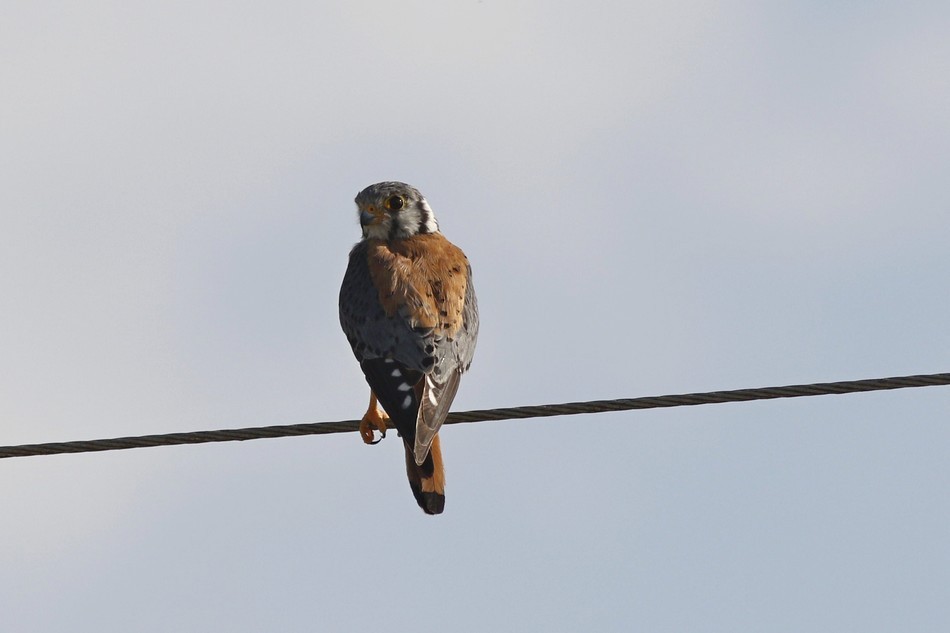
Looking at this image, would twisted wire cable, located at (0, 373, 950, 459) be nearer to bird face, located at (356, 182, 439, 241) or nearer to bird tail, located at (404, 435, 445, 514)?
bird tail, located at (404, 435, 445, 514)

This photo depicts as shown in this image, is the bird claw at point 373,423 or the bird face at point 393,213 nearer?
the bird claw at point 373,423

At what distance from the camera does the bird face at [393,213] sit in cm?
829

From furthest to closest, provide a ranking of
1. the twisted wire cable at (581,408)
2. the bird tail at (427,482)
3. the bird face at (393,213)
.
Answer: the bird face at (393,213) → the bird tail at (427,482) → the twisted wire cable at (581,408)

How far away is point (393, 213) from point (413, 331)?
1485 millimetres

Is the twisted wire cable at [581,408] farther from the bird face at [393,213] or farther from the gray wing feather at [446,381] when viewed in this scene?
the bird face at [393,213]

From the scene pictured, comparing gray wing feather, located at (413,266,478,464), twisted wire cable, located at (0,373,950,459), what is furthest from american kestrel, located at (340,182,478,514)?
twisted wire cable, located at (0,373,950,459)

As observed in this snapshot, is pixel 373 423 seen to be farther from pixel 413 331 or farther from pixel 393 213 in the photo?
pixel 393 213

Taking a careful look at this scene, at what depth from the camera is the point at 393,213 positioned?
27.5ft

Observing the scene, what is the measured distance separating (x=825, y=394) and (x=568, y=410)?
35.3 inches

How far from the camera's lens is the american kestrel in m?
6.60

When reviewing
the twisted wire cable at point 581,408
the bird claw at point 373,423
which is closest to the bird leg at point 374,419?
the bird claw at point 373,423

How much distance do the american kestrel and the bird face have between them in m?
0.02

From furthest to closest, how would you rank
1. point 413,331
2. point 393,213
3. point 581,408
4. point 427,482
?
point 393,213 < point 413,331 < point 427,482 < point 581,408

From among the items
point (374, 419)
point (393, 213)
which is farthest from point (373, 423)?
point (393, 213)
